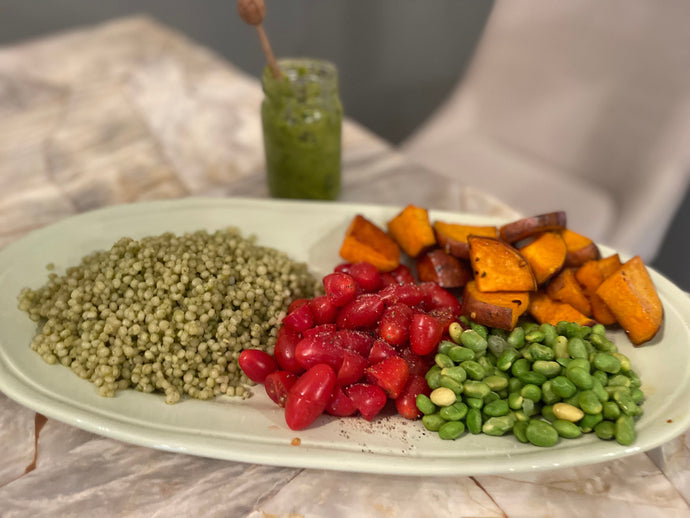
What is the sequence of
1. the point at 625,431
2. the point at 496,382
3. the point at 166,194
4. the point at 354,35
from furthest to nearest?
the point at 354,35
the point at 166,194
the point at 496,382
the point at 625,431

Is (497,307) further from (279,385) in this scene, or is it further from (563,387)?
(279,385)

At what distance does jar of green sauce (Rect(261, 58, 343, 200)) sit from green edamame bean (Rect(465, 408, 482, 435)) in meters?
0.96

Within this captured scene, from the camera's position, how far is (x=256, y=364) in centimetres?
119

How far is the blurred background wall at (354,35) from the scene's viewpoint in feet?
13.0

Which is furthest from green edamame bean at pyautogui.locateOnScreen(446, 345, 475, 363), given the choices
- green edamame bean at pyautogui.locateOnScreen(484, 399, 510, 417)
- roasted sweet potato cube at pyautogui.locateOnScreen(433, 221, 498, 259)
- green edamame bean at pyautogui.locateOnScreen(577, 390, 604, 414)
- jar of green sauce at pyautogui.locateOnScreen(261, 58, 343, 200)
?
jar of green sauce at pyautogui.locateOnScreen(261, 58, 343, 200)

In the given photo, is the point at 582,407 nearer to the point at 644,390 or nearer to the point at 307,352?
the point at 644,390


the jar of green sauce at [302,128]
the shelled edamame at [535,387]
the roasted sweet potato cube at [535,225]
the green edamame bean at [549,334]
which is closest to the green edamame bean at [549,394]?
the shelled edamame at [535,387]

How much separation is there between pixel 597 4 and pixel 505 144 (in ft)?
2.54

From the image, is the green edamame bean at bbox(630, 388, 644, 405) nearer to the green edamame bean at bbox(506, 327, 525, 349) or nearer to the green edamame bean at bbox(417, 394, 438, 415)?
the green edamame bean at bbox(506, 327, 525, 349)

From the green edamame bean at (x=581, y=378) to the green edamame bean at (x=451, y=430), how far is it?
23cm

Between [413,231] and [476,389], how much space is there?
0.50 m

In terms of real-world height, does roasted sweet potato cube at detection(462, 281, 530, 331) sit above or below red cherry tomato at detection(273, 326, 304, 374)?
above

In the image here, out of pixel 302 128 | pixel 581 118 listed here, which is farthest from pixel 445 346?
pixel 581 118

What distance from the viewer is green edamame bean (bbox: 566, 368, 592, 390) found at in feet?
3.53
